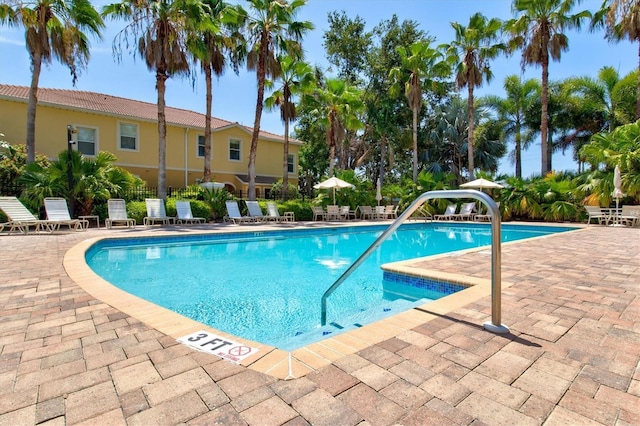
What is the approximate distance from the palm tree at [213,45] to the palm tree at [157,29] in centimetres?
68

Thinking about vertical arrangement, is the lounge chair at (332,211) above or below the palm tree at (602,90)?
below

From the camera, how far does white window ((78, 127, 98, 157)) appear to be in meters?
18.6

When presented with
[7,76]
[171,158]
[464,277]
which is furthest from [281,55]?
[464,277]

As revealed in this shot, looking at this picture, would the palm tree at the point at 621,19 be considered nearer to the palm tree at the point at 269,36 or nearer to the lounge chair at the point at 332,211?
the palm tree at the point at 269,36

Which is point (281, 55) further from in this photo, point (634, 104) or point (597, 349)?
point (634, 104)

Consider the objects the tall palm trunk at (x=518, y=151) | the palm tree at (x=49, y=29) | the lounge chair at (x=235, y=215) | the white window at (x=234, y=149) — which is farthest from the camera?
the tall palm trunk at (x=518, y=151)

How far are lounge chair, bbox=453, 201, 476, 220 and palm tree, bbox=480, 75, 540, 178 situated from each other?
11.3 metres

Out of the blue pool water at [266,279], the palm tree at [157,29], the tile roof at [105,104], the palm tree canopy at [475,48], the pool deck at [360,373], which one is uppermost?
the palm tree canopy at [475,48]

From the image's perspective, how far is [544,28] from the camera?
66.2ft

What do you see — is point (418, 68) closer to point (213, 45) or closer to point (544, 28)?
point (544, 28)

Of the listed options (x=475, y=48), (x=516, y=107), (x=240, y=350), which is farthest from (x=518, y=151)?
(x=240, y=350)

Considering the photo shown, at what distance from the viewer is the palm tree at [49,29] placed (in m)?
13.8

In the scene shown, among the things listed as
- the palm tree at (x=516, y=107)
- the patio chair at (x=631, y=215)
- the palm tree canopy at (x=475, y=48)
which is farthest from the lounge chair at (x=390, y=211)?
the palm tree at (x=516, y=107)

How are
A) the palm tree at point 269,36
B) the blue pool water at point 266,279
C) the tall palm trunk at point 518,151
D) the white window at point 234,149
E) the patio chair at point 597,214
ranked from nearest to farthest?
the blue pool water at point 266,279 → the patio chair at point 597,214 → the palm tree at point 269,36 → the white window at point 234,149 → the tall palm trunk at point 518,151
